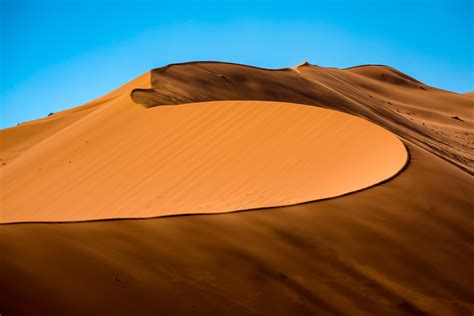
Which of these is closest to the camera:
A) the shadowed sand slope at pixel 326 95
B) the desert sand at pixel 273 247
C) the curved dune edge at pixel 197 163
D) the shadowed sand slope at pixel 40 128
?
the desert sand at pixel 273 247

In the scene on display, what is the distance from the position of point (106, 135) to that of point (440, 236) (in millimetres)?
10544

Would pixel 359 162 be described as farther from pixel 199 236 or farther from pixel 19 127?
pixel 19 127

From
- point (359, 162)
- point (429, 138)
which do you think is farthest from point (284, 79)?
point (359, 162)

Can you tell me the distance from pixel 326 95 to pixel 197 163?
11.7 m

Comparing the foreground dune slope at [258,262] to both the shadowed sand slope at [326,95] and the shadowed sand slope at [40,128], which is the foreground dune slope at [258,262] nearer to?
the shadowed sand slope at [326,95]

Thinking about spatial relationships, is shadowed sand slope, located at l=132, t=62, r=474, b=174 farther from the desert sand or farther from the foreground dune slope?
the foreground dune slope

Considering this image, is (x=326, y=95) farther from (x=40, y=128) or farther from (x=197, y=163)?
(x=197, y=163)

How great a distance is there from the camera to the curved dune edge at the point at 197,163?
13.5 metres

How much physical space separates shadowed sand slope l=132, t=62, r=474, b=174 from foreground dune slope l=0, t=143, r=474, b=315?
10.6 m

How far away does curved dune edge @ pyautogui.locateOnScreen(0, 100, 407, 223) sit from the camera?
1355 cm

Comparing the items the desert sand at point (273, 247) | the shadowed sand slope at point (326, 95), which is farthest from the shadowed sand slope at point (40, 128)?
the desert sand at point (273, 247)

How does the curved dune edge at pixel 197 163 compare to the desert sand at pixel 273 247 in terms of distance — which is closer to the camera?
the desert sand at pixel 273 247

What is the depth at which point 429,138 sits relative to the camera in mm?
28250

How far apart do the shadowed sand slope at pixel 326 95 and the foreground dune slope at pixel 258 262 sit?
10645 mm
